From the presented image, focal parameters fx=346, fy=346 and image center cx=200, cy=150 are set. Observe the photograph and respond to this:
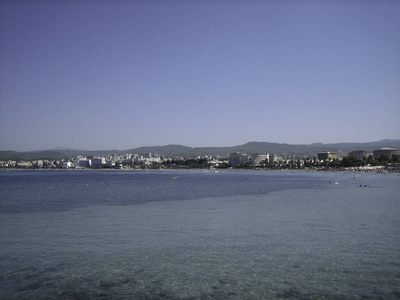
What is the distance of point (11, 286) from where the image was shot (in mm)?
9492

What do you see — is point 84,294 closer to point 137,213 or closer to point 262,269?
point 262,269

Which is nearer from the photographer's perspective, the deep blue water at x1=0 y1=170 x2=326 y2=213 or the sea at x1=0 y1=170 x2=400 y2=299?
the sea at x1=0 y1=170 x2=400 y2=299

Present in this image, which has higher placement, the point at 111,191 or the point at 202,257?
the point at 202,257

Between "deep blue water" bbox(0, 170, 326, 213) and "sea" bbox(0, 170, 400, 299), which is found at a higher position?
"sea" bbox(0, 170, 400, 299)

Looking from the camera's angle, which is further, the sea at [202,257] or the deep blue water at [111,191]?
the deep blue water at [111,191]

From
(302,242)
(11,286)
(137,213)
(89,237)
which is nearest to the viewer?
(11,286)

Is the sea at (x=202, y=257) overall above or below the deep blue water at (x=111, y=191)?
above

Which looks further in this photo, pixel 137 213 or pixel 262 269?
pixel 137 213

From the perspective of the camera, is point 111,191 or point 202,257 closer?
point 202,257

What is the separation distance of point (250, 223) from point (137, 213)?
820 centimetres

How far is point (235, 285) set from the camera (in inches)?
376

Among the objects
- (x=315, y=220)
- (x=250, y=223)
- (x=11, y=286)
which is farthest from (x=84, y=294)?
(x=315, y=220)

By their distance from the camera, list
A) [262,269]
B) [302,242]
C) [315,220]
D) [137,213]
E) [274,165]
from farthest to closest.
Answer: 1. [274,165]
2. [137,213]
3. [315,220]
4. [302,242]
5. [262,269]

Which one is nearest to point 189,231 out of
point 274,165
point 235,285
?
point 235,285
